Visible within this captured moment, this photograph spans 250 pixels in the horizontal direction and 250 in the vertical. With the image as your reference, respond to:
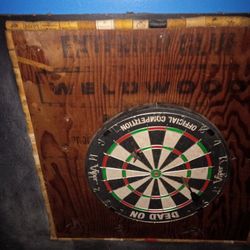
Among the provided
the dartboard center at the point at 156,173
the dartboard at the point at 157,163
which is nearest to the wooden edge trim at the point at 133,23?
the dartboard at the point at 157,163

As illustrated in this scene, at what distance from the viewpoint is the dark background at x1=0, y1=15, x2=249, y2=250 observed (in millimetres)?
1298

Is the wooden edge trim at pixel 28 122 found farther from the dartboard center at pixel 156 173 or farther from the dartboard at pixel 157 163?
the dartboard center at pixel 156 173

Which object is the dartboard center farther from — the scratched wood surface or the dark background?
the dark background

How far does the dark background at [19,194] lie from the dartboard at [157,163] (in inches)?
14.5

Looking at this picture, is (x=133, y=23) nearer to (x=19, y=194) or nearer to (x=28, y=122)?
(x=28, y=122)

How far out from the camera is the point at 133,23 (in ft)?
3.49

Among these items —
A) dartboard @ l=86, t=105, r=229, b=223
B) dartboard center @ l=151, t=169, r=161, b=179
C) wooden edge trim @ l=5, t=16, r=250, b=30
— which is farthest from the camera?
dartboard center @ l=151, t=169, r=161, b=179

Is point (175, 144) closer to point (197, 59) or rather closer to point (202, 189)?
point (202, 189)

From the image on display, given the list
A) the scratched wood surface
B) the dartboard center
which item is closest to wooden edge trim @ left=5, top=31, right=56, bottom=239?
the scratched wood surface

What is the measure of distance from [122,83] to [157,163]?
512 mm

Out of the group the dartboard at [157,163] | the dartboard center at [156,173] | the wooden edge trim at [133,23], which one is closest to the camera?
the wooden edge trim at [133,23]

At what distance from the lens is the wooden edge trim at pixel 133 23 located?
105 centimetres

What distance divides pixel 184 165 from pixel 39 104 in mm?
832

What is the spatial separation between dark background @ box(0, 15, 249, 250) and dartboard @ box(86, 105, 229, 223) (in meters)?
0.37
